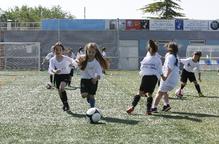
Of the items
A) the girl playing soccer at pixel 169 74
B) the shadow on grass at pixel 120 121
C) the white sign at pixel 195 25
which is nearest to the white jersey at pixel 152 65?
the girl playing soccer at pixel 169 74

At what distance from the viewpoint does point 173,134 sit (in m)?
10.6

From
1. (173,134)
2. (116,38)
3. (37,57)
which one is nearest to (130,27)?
(116,38)

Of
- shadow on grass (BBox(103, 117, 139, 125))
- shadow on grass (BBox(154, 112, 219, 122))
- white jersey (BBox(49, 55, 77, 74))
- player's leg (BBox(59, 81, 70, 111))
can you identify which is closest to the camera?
shadow on grass (BBox(103, 117, 139, 125))

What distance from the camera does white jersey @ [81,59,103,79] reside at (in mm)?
13380

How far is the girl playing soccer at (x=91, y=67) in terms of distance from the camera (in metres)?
13.3

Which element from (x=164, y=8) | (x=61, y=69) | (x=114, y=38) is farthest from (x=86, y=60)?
(x=164, y=8)

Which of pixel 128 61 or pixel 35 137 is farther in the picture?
pixel 128 61

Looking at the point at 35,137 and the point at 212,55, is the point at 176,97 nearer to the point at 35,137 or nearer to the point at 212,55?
the point at 35,137

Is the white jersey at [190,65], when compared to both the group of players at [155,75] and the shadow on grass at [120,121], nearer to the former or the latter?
the group of players at [155,75]

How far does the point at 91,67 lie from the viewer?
13375mm

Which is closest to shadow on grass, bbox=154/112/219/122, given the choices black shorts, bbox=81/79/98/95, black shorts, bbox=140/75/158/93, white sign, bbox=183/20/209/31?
black shorts, bbox=140/75/158/93

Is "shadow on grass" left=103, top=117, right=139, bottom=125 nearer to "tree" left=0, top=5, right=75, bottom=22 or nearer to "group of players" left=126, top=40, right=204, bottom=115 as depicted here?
"group of players" left=126, top=40, right=204, bottom=115

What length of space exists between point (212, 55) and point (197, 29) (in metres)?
4.38

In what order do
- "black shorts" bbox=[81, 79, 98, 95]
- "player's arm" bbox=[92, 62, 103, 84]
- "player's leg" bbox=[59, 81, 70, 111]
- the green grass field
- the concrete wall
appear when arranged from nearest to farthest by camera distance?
the green grass field < "player's arm" bbox=[92, 62, 103, 84] < "black shorts" bbox=[81, 79, 98, 95] < "player's leg" bbox=[59, 81, 70, 111] < the concrete wall
